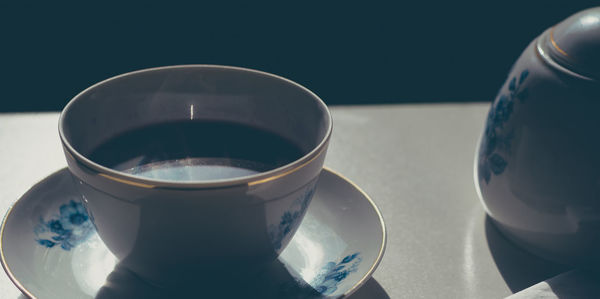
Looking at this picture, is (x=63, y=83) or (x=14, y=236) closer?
(x=14, y=236)

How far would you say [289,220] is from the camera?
16.8 inches

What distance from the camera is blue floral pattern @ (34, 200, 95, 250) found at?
1.56 ft

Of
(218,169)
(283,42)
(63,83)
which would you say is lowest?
(63,83)

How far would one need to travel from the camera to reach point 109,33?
1497 millimetres

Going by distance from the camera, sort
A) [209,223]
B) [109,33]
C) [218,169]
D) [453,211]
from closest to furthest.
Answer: [209,223] < [218,169] < [453,211] < [109,33]

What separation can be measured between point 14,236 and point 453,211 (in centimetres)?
41

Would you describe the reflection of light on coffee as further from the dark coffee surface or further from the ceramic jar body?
the ceramic jar body

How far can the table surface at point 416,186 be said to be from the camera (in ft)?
1.75

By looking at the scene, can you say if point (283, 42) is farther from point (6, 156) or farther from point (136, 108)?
point (136, 108)

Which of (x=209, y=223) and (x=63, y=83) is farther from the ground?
(x=209, y=223)

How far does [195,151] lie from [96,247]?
11cm

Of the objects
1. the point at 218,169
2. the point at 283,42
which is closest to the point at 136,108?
the point at 218,169

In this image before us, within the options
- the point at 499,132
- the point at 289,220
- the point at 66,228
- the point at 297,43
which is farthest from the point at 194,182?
the point at 297,43

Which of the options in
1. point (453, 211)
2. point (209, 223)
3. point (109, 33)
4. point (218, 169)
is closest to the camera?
point (209, 223)
